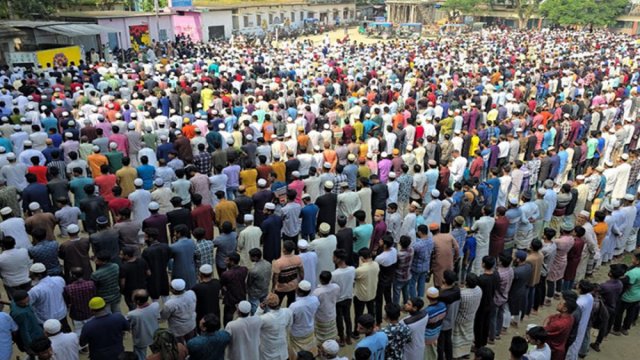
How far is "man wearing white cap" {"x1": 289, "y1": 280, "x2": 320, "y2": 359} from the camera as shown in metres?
5.23

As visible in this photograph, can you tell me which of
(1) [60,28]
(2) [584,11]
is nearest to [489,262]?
(1) [60,28]

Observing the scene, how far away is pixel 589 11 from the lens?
41.7m

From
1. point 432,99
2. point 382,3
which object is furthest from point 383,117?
point 382,3

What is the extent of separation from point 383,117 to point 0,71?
12508mm

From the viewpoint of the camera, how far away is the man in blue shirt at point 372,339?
184 inches

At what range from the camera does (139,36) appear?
2764 centimetres

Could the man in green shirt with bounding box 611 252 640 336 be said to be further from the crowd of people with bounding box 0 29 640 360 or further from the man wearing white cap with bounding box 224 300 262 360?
the man wearing white cap with bounding box 224 300 262 360

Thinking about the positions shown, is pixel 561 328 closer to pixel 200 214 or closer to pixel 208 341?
pixel 208 341

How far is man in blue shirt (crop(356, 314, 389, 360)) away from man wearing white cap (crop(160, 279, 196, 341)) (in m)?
1.80

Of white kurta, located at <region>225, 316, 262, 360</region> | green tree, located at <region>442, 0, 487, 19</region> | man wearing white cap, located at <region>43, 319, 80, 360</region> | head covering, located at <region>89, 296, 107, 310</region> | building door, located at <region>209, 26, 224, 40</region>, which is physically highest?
green tree, located at <region>442, 0, 487, 19</region>

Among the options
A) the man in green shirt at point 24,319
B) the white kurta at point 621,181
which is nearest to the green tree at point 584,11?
the white kurta at point 621,181

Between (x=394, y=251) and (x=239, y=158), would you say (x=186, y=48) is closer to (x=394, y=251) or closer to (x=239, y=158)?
(x=239, y=158)

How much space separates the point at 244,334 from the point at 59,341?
5.39 feet

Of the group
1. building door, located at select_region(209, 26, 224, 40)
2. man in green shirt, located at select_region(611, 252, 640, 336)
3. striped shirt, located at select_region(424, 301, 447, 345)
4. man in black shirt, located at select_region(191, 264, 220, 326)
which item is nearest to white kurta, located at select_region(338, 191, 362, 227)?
striped shirt, located at select_region(424, 301, 447, 345)
